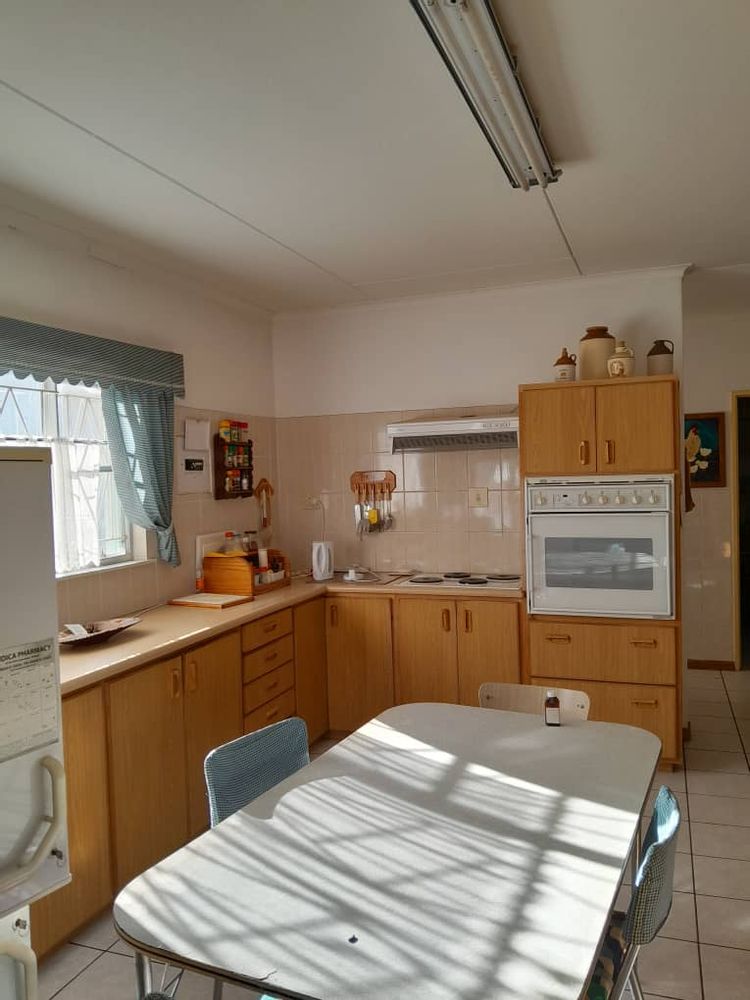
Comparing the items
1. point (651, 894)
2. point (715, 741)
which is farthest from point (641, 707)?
point (651, 894)

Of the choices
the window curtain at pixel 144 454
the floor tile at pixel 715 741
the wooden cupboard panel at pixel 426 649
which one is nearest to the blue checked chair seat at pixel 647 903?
the wooden cupboard panel at pixel 426 649

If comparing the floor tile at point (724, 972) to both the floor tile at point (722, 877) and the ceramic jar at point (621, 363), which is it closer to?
the floor tile at point (722, 877)

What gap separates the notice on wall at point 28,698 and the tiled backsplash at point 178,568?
49.3 inches

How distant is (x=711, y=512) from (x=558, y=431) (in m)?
2.45

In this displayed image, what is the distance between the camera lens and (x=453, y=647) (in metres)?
3.99

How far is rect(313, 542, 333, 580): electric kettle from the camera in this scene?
4.37 metres

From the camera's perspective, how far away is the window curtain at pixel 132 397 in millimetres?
2933

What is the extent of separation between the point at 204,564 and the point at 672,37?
3017 millimetres

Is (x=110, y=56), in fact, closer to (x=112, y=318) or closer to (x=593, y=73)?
(x=593, y=73)

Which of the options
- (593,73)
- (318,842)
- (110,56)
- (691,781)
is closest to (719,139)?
(593,73)

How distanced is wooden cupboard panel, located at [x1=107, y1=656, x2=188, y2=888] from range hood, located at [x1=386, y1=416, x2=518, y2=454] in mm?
1869

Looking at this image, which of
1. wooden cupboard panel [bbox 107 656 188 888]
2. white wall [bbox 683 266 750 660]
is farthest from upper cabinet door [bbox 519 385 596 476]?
white wall [bbox 683 266 750 660]

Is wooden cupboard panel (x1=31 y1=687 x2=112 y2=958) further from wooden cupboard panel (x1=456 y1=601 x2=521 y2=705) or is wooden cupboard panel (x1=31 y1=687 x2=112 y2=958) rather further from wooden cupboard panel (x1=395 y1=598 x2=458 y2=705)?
wooden cupboard panel (x1=456 y1=601 x2=521 y2=705)

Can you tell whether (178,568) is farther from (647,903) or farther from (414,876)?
(647,903)
